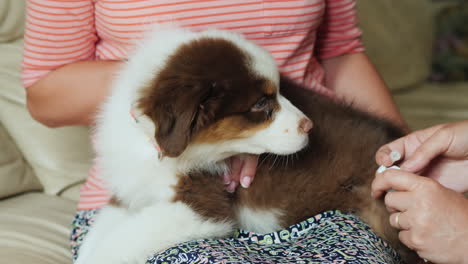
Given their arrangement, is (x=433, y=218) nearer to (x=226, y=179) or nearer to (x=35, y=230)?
(x=226, y=179)

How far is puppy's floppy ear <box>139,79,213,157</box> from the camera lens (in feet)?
4.10

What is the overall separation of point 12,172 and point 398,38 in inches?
138

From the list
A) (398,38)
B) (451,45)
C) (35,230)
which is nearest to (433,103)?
(398,38)

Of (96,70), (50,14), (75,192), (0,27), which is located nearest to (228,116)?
(96,70)

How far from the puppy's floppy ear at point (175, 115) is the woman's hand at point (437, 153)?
1.65 ft

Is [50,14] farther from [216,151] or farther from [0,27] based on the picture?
[0,27]

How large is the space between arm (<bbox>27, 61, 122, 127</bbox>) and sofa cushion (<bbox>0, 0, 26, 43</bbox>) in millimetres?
722

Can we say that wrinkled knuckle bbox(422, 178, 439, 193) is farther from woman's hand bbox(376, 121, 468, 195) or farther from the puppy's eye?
the puppy's eye

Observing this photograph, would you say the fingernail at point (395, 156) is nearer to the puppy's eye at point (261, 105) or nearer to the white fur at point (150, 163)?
the white fur at point (150, 163)

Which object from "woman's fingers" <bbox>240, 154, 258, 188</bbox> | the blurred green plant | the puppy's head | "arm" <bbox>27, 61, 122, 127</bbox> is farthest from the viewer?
the blurred green plant

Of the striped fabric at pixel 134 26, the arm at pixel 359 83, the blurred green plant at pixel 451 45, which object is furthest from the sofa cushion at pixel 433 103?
the striped fabric at pixel 134 26

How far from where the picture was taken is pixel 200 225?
1.36 metres

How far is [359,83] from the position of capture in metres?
1.99

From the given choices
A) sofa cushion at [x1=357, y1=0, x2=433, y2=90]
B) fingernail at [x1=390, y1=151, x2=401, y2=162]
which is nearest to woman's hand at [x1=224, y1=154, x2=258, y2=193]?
fingernail at [x1=390, y1=151, x2=401, y2=162]
